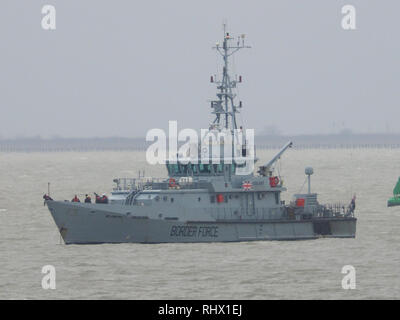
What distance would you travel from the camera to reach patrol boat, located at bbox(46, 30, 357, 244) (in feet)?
209

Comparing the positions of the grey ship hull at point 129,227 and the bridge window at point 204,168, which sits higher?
the bridge window at point 204,168

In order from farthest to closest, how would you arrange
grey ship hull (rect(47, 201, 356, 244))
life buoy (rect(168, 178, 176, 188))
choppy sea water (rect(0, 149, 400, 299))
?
life buoy (rect(168, 178, 176, 188))
grey ship hull (rect(47, 201, 356, 244))
choppy sea water (rect(0, 149, 400, 299))

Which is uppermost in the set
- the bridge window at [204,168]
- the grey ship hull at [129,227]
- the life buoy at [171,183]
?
the bridge window at [204,168]

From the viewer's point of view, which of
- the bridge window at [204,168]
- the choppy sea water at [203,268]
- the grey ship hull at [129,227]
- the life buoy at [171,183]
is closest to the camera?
the choppy sea water at [203,268]

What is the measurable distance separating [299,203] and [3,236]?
61.0 ft

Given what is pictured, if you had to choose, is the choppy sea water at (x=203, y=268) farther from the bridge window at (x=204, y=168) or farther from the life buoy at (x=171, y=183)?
the bridge window at (x=204, y=168)

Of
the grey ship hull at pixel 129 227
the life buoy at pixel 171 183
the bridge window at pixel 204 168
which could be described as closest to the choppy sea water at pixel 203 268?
the grey ship hull at pixel 129 227

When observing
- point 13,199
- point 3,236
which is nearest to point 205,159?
point 3,236

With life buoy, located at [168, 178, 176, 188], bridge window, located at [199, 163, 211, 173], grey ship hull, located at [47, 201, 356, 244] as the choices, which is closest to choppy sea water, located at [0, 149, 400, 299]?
grey ship hull, located at [47, 201, 356, 244]

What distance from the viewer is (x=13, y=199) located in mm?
116062

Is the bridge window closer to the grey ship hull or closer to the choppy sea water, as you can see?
the grey ship hull

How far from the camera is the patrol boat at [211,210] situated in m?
63.7

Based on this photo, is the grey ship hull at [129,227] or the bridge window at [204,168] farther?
the bridge window at [204,168]
